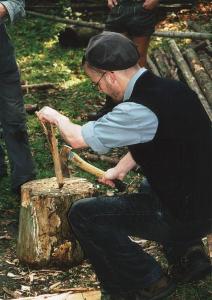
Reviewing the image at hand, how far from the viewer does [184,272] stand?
14.1ft

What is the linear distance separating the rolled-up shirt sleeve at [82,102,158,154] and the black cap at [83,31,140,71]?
0.95 ft

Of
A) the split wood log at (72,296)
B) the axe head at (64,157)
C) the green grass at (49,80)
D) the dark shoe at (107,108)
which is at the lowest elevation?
the green grass at (49,80)

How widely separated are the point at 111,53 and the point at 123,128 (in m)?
0.51

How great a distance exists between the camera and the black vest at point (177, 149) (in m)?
3.48

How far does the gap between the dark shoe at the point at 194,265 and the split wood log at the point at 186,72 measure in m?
3.54

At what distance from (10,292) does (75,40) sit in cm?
824

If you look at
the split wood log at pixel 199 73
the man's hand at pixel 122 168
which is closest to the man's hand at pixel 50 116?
the man's hand at pixel 122 168

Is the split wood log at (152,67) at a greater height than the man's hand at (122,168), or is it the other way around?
the man's hand at (122,168)

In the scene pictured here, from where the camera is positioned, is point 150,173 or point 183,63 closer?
point 150,173

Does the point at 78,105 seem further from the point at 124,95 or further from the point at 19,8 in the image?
the point at 124,95

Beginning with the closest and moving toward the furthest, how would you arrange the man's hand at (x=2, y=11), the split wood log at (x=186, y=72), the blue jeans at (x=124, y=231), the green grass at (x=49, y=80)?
the blue jeans at (x=124, y=231) → the man's hand at (x=2, y=11) → the green grass at (x=49, y=80) → the split wood log at (x=186, y=72)

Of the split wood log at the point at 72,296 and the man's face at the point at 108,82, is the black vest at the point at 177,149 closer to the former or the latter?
the man's face at the point at 108,82

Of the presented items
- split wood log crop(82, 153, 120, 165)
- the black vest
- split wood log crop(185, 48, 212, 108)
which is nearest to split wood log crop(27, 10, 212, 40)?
split wood log crop(185, 48, 212, 108)

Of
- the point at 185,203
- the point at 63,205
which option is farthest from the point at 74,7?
the point at 185,203
